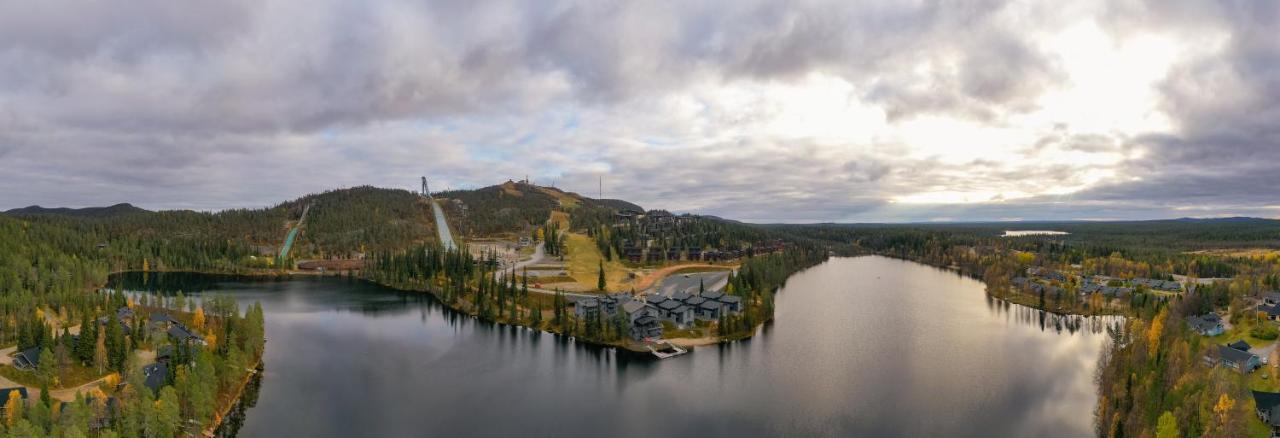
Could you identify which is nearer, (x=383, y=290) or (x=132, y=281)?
(x=383, y=290)

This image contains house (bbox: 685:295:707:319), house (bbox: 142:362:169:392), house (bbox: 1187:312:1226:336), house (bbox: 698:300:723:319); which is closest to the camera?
house (bbox: 142:362:169:392)

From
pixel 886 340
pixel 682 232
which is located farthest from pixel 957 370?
pixel 682 232

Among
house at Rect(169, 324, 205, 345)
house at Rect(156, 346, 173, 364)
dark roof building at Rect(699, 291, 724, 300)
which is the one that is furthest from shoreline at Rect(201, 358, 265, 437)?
dark roof building at Rect(699, 291, 724, 300)

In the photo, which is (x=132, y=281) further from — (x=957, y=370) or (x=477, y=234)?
(x=957, y=370)

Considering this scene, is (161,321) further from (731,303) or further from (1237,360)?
(1237,360)

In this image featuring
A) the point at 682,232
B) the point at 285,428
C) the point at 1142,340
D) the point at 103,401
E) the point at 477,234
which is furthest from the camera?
the point at 477,234

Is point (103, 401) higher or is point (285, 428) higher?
point (103, 401)

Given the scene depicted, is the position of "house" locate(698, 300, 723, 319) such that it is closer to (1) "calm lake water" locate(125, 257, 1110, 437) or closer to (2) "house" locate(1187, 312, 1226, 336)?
(1) "calm lake water" locate(125, 257, 1110, 437)
